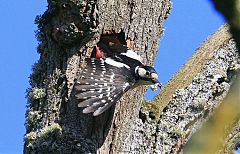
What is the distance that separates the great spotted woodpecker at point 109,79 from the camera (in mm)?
3302

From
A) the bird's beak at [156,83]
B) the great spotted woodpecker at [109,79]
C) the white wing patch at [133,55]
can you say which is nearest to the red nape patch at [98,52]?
the great spotted woodpecker at [109,79]

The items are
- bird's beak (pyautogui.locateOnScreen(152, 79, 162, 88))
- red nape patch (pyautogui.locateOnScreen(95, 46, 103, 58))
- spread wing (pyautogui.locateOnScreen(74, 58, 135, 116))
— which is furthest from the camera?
bird's beak (pyautogui.locateOnScreen(152, 79, 162, 88))

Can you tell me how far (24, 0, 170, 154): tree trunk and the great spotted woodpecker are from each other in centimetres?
7

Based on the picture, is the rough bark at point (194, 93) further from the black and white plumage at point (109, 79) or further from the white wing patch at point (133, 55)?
the white wing patch at point (133, 55)

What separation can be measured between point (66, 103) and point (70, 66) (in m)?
0.24

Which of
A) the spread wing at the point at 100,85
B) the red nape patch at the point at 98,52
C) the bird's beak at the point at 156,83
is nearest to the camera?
the spread wing at the point at 100,85

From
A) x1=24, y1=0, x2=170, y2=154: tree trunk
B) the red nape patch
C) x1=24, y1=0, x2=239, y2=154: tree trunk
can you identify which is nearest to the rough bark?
x1=24, y1=0, x2=239, y2=154: tree trunk

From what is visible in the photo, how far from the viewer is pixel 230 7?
0.40 metres

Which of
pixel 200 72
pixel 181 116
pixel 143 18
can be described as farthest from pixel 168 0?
pixel 181 116

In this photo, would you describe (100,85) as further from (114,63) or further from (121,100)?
(114,63)

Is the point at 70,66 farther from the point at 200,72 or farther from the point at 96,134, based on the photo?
the point at 200,72

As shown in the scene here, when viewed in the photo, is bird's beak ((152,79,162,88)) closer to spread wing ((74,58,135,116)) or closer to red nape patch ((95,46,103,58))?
spread wing ((74,58,135,116))

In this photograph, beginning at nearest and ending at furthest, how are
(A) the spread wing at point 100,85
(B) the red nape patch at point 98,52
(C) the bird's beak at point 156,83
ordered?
(A) the spread wing at point 100,85 → (B) the red nape patch at point 98,52 → (C) the bird's beak at point 156,83

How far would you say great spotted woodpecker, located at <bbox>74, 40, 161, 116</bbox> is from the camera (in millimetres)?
3302
